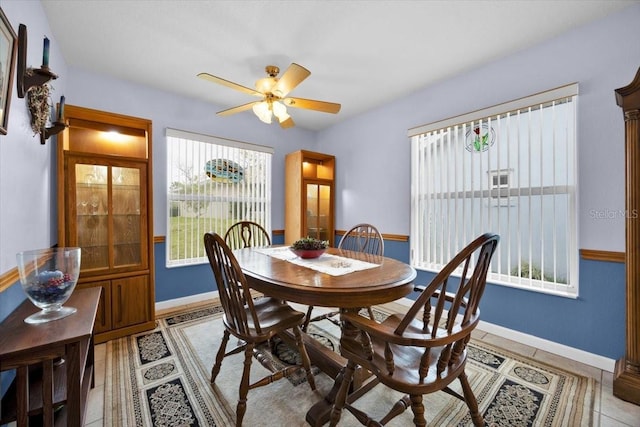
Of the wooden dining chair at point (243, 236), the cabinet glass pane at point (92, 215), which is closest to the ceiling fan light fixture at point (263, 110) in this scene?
the wooden dining chair at point (243, 236)

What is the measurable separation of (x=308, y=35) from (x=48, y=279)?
2269 millimetres

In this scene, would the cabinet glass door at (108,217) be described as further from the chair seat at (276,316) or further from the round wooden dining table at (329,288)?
the chair seat at (276,316)

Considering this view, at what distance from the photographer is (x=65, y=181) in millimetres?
2195

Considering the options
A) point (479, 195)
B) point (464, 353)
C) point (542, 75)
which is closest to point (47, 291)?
point (464, 353)

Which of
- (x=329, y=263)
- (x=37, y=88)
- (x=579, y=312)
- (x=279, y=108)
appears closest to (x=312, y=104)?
(x=279, y=108)

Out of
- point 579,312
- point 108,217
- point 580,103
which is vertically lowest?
point 579,312

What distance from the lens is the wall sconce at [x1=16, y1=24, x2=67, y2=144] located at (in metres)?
1.39

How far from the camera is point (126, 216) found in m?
2.52

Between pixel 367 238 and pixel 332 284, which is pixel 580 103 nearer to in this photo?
pixel 367 238

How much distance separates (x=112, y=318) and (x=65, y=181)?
1.25 m

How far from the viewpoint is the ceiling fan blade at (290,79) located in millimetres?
1753

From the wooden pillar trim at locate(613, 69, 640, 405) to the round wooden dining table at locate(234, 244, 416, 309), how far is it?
134cm

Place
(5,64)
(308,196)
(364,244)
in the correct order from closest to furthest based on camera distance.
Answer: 1. (5,64)
2. (364,244)
3. (308,196)

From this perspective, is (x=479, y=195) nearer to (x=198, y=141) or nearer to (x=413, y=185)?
(x=413, y=185)
